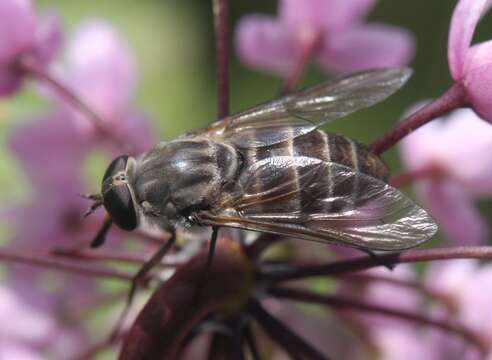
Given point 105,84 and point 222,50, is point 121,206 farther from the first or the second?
point 105,84

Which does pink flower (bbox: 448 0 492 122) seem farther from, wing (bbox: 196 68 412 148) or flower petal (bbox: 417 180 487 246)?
flower petal (bbox: 417 180 487 246)

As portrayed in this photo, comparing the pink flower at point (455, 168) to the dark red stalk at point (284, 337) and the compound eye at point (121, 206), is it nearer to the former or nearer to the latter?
the dark red stalk at point (284, 337)

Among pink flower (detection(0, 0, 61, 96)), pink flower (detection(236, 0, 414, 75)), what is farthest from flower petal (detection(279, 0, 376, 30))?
pink flower (detection(0, 0, 61, 96))

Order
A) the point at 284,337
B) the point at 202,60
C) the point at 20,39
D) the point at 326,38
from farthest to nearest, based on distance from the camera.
Result: the point at 202,60
the point at 326,38
the point at 20,39
the point at 284,337

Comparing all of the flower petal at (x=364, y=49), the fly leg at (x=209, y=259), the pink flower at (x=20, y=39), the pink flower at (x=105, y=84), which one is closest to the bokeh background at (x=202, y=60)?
the pink flower at (x=105, y=84)

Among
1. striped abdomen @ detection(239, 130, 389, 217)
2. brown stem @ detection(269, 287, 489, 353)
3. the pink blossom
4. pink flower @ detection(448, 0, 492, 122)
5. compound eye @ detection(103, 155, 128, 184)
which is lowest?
the pink blossom

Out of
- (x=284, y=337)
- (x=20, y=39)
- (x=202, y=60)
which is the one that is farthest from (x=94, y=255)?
(x=202, y=60)
